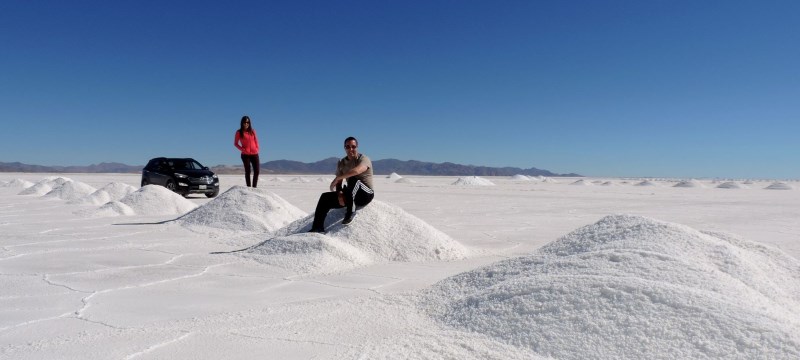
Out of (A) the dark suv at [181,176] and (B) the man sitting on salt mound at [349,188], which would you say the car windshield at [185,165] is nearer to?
(A) the dark suv at [181,176]

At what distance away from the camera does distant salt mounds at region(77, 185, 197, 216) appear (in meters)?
8.95

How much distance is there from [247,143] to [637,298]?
6.72 metres

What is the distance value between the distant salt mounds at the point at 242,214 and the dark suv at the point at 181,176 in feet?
20.5

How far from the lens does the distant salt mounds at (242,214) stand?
277 inches

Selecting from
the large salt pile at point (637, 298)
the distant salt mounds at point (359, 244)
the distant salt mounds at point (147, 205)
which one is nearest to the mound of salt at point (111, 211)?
the distant salt mounds at point (147, 205)

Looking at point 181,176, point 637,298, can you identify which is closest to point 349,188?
point 637,298

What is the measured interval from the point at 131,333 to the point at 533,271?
232 cm

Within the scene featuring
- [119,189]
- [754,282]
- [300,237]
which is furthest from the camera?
[119,189]

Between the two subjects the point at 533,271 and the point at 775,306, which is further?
the point at 533,271

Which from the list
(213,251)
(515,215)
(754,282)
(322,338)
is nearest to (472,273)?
(322,338)

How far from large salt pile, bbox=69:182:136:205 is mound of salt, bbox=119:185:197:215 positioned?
1939mm

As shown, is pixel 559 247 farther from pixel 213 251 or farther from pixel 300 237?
pixel 213 251

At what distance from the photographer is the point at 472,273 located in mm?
3670

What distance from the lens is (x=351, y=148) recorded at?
5.29 meters
